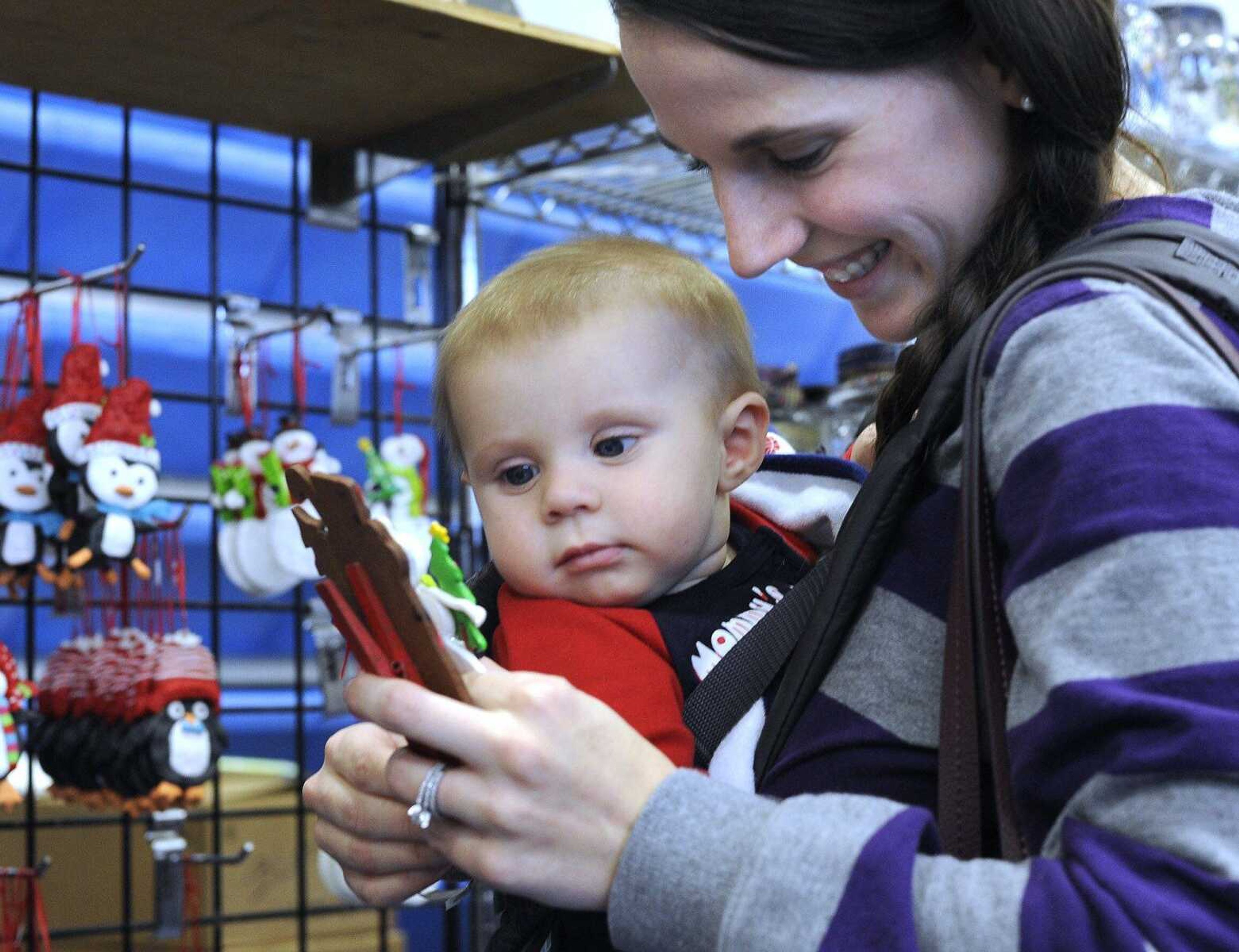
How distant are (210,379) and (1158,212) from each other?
5.25 feet

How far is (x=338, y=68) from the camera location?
1805 millimetres

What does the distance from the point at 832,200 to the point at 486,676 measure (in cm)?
33

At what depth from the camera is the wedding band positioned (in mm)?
673

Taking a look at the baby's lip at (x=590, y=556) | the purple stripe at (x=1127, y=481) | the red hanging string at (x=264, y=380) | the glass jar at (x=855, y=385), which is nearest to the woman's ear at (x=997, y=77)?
the purple stripe at (x=1127, y=481)

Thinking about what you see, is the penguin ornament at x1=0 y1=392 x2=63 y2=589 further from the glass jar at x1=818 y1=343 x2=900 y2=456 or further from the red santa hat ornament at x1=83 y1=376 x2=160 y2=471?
the glass jar at x1=818 y1=343 x2=900 y2=456

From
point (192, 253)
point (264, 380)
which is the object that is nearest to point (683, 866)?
point (264, 380)

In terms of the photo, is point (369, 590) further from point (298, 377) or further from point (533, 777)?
point (298, 377)

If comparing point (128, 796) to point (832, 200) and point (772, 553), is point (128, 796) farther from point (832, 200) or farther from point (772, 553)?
point (832, 200)

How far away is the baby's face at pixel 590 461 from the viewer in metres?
0.98

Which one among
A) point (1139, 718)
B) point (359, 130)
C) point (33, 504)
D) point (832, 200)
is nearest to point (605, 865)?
point (1139, 718)

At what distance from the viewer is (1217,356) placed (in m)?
0.61

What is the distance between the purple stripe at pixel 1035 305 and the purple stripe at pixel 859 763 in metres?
0.18

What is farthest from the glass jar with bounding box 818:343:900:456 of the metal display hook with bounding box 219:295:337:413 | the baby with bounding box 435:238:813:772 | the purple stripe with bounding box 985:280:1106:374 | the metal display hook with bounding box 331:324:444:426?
the purple stripe with bounding box 985:280:1106:374

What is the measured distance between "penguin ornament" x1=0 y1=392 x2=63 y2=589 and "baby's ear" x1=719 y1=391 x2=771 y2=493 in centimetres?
90
